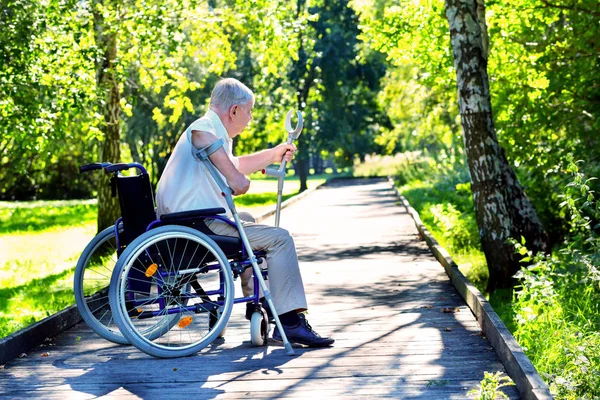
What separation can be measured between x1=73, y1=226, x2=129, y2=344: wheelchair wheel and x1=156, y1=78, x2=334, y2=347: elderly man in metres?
0.62

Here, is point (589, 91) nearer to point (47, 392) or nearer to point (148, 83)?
point (148, 83)

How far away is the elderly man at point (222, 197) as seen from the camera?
6.77 metres

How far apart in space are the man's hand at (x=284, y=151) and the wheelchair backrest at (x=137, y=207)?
98 cm

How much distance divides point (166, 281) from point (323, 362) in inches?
45.5

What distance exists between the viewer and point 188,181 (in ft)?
22.3

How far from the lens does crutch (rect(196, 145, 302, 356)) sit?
6.68m

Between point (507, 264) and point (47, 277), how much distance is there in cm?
663

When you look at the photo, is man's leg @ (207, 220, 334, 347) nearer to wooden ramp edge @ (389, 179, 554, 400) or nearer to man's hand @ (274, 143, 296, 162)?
man's hand @ (274, 143, 296, 162)

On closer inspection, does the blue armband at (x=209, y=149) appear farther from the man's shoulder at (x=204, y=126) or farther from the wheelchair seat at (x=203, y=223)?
the wheelchair seat at (x=203, y=223)

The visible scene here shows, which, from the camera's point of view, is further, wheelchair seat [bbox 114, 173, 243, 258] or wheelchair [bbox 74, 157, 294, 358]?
wheelchair seat [bbox 114, 173, 243, 258]

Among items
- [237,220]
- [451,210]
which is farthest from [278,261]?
[451,210]

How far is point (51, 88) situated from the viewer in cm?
1209

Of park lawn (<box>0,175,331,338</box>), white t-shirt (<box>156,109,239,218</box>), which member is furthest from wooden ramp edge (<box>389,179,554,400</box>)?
park lawn (<box>0,175,331,338</box>)

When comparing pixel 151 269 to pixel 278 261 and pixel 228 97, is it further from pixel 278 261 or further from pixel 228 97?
pixel 228 97
